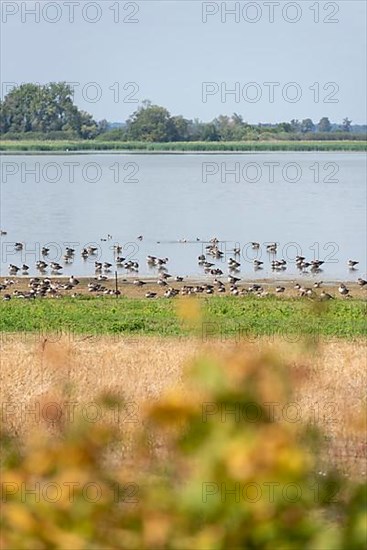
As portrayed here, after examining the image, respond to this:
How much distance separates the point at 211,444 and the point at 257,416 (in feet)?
0.58

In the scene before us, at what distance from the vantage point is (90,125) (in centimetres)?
18275

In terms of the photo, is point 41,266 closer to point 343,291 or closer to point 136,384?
point 343,291

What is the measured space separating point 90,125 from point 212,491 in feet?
596

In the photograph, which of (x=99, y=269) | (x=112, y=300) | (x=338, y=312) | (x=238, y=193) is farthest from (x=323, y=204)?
(x=338, y=312)

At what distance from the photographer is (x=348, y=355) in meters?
14.1

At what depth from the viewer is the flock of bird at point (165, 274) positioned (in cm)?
2942

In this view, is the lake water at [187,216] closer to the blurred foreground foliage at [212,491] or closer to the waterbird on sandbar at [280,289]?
the waterbird on sandbar at [280,289]

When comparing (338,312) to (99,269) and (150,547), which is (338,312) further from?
(150,547)

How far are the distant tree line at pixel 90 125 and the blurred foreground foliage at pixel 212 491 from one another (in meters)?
160

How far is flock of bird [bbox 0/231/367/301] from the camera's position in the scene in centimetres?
2942

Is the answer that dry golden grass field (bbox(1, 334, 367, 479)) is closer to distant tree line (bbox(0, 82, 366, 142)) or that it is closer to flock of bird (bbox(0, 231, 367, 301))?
flock of bird (bbox(0, 231, 367, 301))

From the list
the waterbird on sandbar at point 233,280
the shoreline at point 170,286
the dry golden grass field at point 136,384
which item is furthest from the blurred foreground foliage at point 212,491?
the waterbird on sandbar at point 233,280

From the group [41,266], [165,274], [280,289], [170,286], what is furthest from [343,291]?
[41,266]

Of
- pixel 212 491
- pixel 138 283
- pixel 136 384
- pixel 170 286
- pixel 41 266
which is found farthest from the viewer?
pixel 41 266
